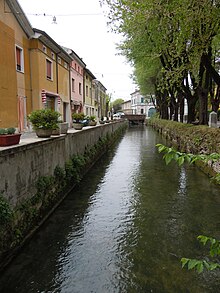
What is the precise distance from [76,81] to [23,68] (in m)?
11.0

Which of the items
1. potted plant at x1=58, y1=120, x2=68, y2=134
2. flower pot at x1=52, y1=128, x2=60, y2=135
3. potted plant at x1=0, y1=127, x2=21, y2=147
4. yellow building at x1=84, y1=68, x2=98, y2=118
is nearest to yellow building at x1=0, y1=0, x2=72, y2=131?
potted plant at x1=58, y1=120, x2=68, y2=134

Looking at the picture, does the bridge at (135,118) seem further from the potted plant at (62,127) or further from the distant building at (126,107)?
the potted plant at (62,127)

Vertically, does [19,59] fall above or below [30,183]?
above

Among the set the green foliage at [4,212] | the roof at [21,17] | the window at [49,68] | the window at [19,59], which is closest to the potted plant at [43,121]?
the green foliage at [4,212]

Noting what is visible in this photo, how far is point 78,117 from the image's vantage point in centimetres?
1276

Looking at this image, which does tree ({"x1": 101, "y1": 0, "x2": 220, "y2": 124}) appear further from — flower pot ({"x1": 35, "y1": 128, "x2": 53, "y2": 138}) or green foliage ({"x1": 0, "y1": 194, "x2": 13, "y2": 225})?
green foliage ({"x1": 0, "y1": 194, "x2": 13, "y2": 225})

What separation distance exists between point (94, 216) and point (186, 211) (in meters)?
2.24

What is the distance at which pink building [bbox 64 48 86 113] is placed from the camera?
22391 millimetres

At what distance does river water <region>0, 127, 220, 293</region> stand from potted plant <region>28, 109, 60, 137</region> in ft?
6.55

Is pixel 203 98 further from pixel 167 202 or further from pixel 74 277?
pixel 74 277

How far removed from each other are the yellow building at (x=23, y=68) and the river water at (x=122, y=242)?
20.1 feet

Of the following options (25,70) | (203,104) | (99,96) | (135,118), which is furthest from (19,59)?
(135,118)

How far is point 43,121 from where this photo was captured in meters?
7.04

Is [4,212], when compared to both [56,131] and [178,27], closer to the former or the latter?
[56,131]
